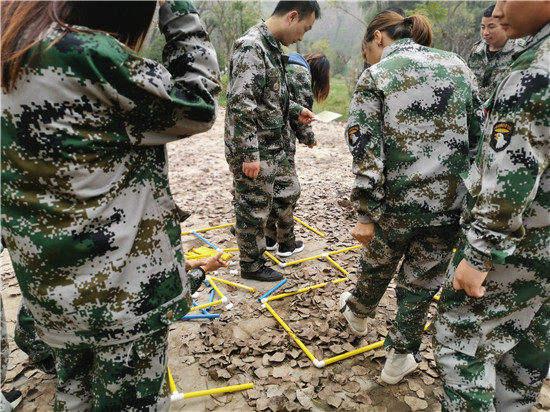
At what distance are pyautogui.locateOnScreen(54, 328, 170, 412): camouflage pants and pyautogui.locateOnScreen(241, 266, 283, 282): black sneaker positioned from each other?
7.26 ft

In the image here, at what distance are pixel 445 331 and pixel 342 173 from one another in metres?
5.74

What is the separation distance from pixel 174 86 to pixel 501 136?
1.26 m

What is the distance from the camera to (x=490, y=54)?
4.66 meters

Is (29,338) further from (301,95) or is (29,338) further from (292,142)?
(301,95)

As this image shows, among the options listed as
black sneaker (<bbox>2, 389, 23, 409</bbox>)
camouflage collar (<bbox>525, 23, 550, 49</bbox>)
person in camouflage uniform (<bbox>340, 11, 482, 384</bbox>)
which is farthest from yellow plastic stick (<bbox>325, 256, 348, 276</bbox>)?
black sneaker (<bbox>2, 389, 23, 409</bbox>)

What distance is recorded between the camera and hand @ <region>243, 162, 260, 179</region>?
317cm

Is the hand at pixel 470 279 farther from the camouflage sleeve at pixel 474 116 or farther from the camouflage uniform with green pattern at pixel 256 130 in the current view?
the camouflage uniform with green pattern at pixel 256 130

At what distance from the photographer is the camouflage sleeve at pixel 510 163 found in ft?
4.42

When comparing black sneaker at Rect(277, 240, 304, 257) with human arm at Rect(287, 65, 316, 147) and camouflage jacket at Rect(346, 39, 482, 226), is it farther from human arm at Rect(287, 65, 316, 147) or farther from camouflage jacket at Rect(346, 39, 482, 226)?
camouflage jacket at Rect(346, 39, 482, 226)

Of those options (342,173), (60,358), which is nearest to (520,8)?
(60,358)

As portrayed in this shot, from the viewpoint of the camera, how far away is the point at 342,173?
736 cm

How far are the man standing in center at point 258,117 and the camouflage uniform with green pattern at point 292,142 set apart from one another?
246 millimetres

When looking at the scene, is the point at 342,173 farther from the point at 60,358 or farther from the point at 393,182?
the point at 60,358

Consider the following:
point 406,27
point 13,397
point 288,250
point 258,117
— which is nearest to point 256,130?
point 258,117
